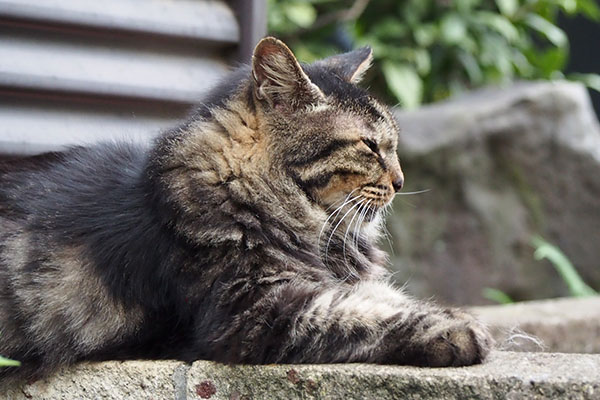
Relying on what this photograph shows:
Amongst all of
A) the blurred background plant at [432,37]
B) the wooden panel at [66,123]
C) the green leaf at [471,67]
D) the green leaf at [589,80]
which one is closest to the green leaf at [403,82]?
the blurred background plant at [432,37]

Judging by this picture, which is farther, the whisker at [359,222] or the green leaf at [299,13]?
the green leaf at [299,13]

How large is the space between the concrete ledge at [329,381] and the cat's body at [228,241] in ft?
0.18

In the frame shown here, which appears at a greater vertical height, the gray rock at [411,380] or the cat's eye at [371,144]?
the cat's eye at [371,144]

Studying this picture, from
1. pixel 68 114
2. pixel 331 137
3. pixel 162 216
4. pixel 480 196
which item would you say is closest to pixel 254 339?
pixel 162 216

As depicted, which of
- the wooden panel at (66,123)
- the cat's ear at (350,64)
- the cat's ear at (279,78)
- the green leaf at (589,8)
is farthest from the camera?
the green leaf at (589,8)

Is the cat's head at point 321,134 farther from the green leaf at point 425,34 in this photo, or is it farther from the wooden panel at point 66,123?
the green leaf at point 425,34

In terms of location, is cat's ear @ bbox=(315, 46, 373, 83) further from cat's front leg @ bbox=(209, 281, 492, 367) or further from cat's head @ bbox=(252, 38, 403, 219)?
cat's front leg @ bbox=(209, 281, 492, 367)

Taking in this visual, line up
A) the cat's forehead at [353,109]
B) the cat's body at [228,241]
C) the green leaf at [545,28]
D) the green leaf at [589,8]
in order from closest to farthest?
the cat's body at [228,241] → the cat's forehead at [353,109] → the green leaf at [589,8] → the green leaf at [545,28]

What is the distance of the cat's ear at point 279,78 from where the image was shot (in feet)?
7.64

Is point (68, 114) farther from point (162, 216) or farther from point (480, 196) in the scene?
point (480, 196)

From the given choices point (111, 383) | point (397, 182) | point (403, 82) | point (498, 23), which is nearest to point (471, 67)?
point (498, 23)

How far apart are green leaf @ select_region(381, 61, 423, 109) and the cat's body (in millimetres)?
3933

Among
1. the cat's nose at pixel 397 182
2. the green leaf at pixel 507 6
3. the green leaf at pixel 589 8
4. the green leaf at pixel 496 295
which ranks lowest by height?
the green leaf at pixel 496 295

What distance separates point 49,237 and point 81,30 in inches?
46.4
